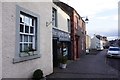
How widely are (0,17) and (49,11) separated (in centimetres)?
647

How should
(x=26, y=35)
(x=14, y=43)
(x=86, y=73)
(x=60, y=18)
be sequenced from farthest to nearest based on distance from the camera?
(x=60, y=18) < (x=86, y=73) < (x=26, y=35) < (x=14, y=43)

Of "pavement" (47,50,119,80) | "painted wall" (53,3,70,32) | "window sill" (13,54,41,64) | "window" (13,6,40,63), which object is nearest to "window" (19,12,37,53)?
"window" (13,6,40,63)

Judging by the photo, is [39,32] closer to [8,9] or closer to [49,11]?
[49,11]

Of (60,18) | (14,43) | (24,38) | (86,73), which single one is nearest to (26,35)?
(24,38)

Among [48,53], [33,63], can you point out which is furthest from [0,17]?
[48,53]

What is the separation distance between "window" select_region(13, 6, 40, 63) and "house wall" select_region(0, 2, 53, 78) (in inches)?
8.8

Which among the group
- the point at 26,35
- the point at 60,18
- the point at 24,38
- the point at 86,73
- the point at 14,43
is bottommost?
the point at 86,73

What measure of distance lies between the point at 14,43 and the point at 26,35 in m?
1.88

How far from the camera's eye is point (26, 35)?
411 inches

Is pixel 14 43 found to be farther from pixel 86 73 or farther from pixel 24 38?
pixel 86 73

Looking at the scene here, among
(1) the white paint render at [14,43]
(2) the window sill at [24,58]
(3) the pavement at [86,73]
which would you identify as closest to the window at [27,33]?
(2) the window sill at [24,58]

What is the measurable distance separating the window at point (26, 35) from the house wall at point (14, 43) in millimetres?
223

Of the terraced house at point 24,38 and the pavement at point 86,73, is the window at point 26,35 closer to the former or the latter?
the terraced house at point 24,38

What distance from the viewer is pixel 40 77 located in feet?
34.8
